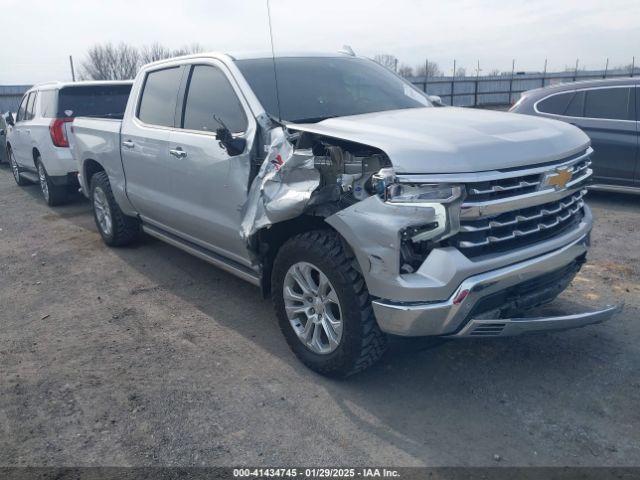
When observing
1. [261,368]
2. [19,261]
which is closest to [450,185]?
[261,368]

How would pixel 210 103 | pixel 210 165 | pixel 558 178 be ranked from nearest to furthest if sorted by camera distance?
pixel 558 178, pixel 210 165, pixel 210 103

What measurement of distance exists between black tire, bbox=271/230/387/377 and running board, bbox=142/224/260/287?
643mm

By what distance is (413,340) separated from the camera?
138 inches

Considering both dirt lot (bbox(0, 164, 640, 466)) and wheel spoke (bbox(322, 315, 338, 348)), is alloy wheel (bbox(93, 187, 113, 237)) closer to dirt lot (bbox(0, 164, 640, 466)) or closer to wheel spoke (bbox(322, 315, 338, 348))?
dirt lot (bbox(0, 164, 640, 466))

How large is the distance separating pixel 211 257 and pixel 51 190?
571 cm

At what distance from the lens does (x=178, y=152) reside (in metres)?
4.71

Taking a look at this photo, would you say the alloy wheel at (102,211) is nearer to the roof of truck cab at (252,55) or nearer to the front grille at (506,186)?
the roof of truck cab at (252,55)

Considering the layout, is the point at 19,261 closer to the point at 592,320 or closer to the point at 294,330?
the point at 294,330

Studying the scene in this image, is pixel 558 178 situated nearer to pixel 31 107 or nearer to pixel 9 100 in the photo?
pixel 31 107

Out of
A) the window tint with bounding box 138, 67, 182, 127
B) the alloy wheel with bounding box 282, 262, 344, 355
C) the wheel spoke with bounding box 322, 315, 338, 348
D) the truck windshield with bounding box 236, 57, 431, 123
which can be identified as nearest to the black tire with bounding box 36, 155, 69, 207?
the window tint with bounding box 138, 67, 182, 127

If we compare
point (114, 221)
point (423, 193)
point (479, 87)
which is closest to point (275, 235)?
point (423, 193)

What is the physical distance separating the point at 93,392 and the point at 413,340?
2010 millimetres

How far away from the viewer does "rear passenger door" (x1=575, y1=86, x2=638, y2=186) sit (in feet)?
24.6

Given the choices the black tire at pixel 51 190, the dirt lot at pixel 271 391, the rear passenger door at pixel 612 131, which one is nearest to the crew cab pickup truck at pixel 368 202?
the dirt lot at pixel 271 391
